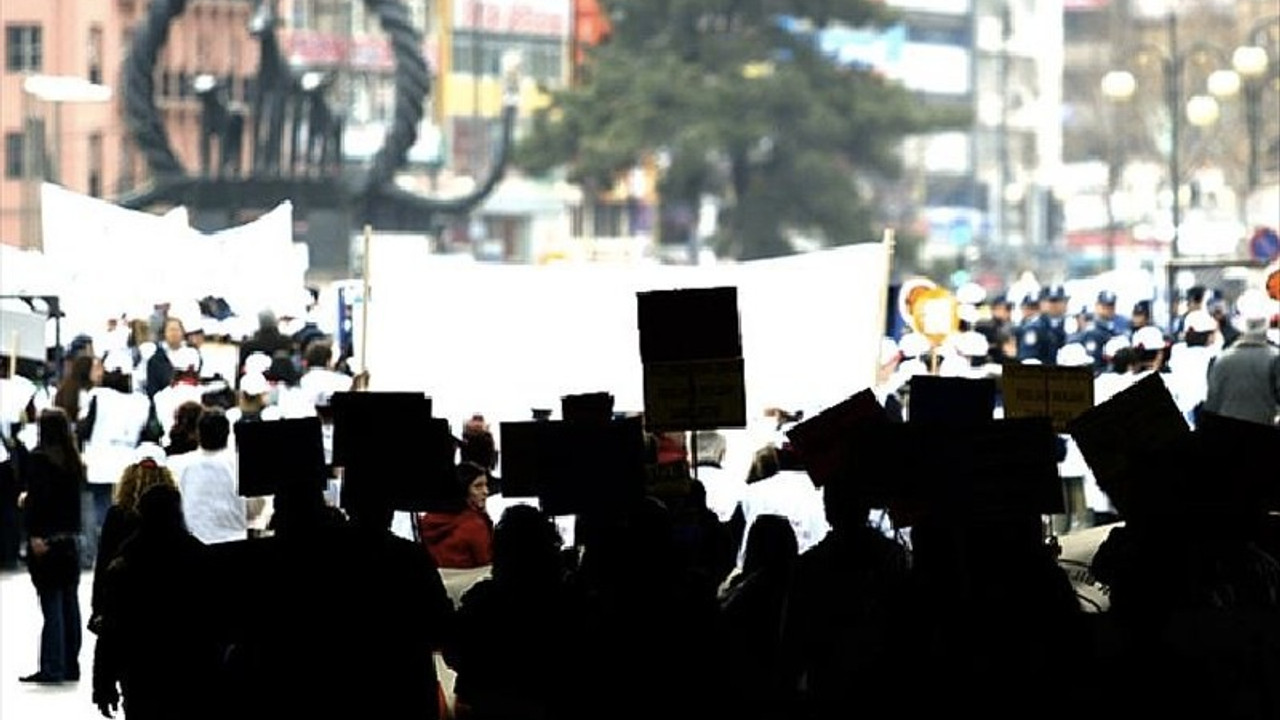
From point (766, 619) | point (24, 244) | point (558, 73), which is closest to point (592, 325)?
point (766, 619)

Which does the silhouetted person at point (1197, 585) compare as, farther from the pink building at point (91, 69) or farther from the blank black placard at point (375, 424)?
the pink building at point (91, 69)

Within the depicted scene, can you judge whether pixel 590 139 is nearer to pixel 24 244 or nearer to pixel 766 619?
pixel 24 244

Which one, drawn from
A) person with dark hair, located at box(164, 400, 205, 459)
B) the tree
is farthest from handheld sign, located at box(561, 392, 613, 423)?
the tree

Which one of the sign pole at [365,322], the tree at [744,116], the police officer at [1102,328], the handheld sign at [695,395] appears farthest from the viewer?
the tree at [744,116]

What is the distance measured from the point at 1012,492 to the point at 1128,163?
11936 cm

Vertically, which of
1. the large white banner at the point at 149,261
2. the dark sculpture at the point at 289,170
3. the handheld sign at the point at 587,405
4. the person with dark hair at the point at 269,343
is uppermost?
the dark sculpture at the point at 289,170

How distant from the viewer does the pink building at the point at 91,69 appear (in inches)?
3629

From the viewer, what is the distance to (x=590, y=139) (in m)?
88.1

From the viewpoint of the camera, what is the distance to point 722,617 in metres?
11.5

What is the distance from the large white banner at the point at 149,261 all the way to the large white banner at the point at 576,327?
600cm

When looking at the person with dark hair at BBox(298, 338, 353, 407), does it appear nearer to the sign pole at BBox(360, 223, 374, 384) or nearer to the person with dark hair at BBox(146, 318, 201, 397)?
the person with dark hair at BBox(146, 318, 201, 397)

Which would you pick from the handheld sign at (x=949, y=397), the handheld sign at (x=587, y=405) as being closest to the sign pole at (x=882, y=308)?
the handheld sign at (x=587, y=405)

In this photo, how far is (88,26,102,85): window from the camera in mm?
93875

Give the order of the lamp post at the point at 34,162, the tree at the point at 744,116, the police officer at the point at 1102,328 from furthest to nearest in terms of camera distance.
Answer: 1. the tree at the point at 744,116
2. the lamp post at the point at 34,162
3. the police officer at the point at 1102,328
